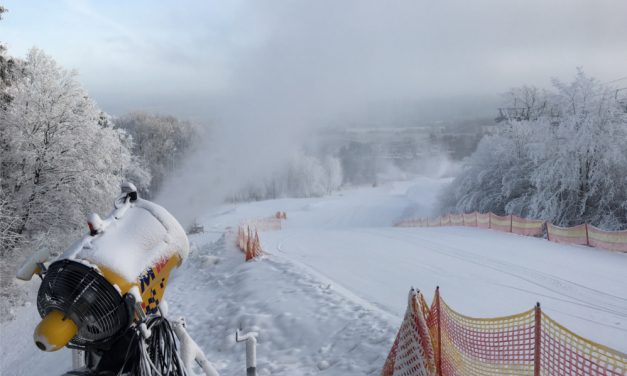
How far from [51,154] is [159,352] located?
2519 cm

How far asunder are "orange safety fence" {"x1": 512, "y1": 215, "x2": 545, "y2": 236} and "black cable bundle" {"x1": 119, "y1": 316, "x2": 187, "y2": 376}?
72.3 ft

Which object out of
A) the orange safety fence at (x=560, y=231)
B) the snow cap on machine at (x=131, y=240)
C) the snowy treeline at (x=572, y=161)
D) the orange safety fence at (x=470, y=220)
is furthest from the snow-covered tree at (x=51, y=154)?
the snowy treeline at (x=572, y=161)

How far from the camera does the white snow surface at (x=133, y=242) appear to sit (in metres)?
2.92

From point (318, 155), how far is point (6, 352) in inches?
4341

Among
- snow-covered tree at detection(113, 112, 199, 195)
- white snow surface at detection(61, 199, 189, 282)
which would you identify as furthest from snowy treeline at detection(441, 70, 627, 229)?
snow-covered tree at detection(113, 112, 199, 195)

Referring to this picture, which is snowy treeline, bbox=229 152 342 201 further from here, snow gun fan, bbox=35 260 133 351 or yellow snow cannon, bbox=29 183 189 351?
snow gun fan, bbox=35 260 133 351

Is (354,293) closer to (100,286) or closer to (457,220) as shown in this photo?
(100,286)

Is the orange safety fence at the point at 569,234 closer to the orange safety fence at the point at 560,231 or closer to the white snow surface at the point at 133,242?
the orange safety fence at the point at 560,231

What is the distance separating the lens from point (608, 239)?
17359mm

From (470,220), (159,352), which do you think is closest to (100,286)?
(159,352)

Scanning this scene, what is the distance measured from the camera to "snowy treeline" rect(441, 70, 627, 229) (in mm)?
30609

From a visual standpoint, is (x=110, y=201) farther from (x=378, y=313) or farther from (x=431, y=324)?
(x=431, y=324)

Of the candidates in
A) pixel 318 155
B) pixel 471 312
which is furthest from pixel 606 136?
pixel 318 155

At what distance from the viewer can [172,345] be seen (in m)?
3.21
